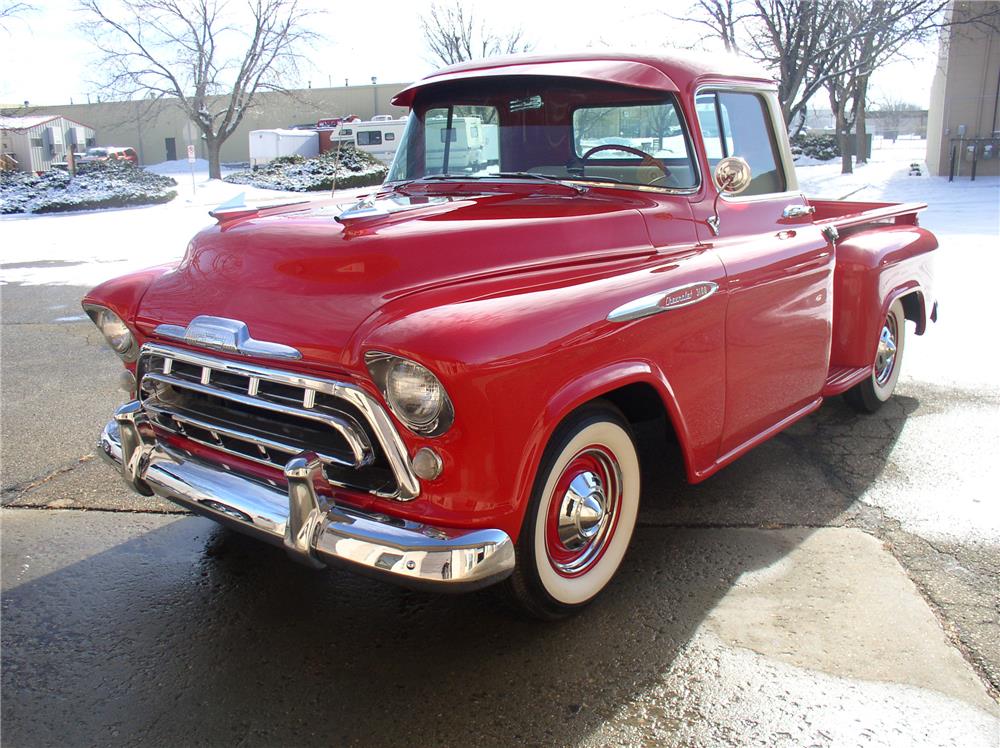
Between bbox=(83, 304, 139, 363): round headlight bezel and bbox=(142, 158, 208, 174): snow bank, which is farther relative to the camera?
bbox=(142, 158, 208, 174): snow bank

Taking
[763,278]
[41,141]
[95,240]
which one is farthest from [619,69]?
[41,141]

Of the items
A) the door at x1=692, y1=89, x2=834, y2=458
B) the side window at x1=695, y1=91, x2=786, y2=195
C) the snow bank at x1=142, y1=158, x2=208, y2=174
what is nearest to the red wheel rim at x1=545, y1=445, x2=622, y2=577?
the door at x1=692, y1=89, x2=834, y2=458

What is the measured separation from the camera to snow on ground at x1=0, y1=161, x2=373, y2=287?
1087cm

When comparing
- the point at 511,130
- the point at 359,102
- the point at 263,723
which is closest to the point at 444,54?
the point at 359,102

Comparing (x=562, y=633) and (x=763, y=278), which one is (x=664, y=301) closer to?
(x=763, y=278)

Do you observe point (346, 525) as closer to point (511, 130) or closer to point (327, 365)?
point (327, 365)

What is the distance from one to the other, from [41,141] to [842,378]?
46.2 meters

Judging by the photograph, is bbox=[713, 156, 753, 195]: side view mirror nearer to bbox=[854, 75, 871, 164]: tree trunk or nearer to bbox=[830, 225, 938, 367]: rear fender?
bbox=[830, 225, 938, 367]: rear fender

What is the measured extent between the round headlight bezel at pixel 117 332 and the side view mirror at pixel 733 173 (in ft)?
7.55

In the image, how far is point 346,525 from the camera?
228 centimetres

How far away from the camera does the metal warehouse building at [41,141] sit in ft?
126

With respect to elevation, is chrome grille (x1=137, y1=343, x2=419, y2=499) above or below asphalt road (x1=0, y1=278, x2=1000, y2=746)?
above

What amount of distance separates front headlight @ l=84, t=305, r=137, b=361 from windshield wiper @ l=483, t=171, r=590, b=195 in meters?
1.54

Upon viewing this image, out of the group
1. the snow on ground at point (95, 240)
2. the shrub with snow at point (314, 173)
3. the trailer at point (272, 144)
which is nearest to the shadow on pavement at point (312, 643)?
the snow on ground at point (95, 240)
